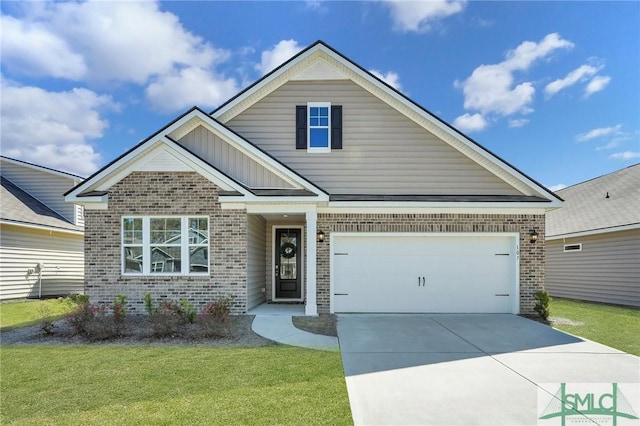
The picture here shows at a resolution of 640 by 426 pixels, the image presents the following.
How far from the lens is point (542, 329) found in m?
8.66

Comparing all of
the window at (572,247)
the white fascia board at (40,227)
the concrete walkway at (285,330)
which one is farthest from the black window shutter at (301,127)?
the window at (572,247)

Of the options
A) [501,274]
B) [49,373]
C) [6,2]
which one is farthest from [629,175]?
[6,2]

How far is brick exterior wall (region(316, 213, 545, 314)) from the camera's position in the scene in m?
10.5

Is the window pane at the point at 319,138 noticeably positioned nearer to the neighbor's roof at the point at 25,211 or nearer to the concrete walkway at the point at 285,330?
the concrete walkway at the point at 285,330

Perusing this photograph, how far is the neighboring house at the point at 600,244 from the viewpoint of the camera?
13.2m

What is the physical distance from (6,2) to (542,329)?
14597 mm

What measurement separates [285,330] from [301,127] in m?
5.89

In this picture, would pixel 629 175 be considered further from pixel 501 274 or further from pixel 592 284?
pixel 501 274

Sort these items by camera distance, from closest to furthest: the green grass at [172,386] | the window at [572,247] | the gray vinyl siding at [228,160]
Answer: the green grass at [172,386]
the gray vinyl siding at [228,160]
the window at [572,247]

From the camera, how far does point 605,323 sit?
9.70m

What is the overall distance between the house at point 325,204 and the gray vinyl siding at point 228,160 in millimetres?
38

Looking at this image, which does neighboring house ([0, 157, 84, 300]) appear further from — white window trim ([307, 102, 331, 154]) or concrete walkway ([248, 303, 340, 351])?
white window trim ([307, 102, 331, 154])

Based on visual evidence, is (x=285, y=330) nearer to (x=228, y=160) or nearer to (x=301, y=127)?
(x=228, y=160)

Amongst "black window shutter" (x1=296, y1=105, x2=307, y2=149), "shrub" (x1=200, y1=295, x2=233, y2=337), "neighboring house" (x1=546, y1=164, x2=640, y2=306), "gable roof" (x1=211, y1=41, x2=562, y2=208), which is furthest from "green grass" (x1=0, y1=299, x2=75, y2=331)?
"neighboring house" (x1=546, y1=164, x2=640, y2=306)
